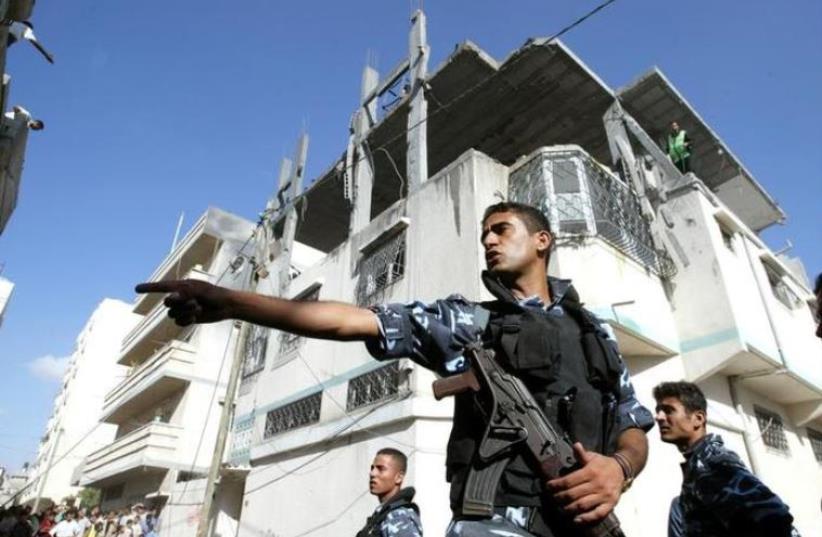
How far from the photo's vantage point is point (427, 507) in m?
6.95

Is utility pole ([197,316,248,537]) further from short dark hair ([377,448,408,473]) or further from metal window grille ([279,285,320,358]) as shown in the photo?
short dark hair ([377,448,408,473])

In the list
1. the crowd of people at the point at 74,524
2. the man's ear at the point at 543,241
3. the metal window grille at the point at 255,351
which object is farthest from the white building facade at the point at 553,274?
the man's ear at the point at 543,241

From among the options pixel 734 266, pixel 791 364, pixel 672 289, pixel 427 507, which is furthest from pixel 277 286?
pixel 791 364

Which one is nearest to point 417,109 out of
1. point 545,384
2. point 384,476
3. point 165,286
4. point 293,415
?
point 293,415

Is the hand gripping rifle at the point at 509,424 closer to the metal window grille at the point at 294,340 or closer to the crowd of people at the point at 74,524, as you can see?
the metal window grille at the point at 294,340

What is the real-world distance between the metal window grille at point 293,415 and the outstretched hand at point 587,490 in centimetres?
989

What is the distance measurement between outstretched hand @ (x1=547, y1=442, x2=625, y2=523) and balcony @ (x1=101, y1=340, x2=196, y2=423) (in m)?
18.3

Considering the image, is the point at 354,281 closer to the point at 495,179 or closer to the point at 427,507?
the point at 495,179

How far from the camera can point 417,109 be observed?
11.5m

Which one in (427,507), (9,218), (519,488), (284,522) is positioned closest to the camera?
(519,488)

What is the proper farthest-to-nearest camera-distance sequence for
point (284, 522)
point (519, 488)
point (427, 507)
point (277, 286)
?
1. point (277, 286)
2. point (284, 522)
3. point (427, 507)
4. point (519, 488)

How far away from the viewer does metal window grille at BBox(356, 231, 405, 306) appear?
10.1 meters

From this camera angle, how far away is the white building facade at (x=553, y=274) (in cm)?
785

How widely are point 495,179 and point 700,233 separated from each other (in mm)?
3813
